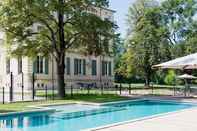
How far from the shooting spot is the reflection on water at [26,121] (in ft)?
48.0

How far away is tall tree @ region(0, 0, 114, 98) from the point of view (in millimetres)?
23875

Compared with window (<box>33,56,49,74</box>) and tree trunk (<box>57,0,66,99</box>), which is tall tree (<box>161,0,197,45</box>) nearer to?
window (<box>33,56,49,74</box>)

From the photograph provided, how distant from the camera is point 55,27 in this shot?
26188 millimetres

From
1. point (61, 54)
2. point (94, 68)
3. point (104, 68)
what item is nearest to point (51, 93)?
point (61, 54)

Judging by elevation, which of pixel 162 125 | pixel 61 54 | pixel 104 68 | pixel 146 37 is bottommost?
pixel 162 125

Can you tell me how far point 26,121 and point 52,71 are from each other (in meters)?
27.2

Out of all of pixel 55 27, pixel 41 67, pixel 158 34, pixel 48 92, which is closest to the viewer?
pixel 55 27

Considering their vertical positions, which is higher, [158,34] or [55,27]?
[158,34]

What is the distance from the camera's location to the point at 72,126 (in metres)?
14.8

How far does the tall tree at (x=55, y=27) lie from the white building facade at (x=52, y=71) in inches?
384

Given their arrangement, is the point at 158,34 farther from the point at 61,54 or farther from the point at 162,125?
the point at 162,125

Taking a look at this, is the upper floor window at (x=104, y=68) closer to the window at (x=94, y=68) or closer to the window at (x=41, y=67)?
the window at (x=94, y=68)

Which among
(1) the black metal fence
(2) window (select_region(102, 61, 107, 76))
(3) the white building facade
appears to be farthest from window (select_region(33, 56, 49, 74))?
(2) window (select_region(102, 61, 107, 76))

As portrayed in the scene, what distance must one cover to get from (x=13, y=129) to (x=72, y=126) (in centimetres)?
221
